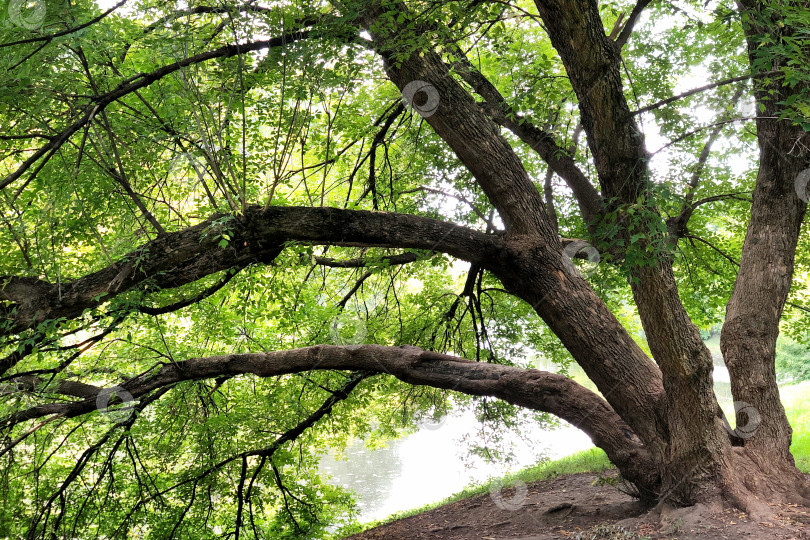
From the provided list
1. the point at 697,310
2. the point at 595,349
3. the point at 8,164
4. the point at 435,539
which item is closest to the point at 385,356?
the point at 595,349

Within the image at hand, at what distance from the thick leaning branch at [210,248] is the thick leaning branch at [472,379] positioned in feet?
3.31

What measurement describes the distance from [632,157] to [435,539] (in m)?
4.28

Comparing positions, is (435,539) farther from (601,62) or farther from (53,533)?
(601,62)

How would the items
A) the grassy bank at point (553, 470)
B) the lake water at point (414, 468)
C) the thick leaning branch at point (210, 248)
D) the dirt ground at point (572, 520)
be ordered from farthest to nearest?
the lake water at point (414, 468) < the grassy bank at point (553, 470) < the dirt ground at point (572, 520) < the thick leaning branch at point (210, 248)

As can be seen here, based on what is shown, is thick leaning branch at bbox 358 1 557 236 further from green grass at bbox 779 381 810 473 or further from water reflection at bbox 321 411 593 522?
water reflection at bbox 321 411 593 522

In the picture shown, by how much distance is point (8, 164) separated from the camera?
6344 millimetres

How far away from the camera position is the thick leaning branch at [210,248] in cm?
380

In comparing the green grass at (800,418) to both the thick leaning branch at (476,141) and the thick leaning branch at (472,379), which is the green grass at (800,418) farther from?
the thick leaning branch at (476,141)

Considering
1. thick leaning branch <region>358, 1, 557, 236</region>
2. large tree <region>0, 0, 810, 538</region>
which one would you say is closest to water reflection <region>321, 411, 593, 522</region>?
large tree <region>0, 0, 810, 538</region>

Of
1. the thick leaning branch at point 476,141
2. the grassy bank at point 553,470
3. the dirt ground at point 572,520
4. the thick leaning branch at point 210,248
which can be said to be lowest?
the dirt ground at point 572,520

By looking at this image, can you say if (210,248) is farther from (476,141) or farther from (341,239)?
(476,141)

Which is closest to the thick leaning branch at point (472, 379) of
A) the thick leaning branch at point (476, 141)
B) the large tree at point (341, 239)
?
the large tree at point (341, 239)

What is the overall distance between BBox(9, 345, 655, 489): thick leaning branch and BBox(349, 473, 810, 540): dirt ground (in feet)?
1.76

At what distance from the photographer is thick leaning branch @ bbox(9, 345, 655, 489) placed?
15.5 feet
